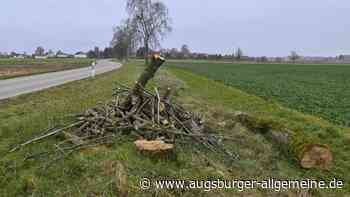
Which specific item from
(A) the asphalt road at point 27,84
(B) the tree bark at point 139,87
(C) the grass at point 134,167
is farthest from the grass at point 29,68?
(C) the grass at point 134,167

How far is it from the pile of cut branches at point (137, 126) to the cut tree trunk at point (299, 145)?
122 cm

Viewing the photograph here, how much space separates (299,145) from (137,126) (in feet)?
9.70

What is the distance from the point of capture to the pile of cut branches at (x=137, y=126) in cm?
529

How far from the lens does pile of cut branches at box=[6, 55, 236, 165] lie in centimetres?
529

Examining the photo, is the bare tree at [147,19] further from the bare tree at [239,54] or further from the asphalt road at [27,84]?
the bare tree at [239,54]

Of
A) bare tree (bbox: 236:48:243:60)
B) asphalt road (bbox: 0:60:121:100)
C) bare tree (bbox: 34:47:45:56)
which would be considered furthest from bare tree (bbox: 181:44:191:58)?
asphalt road (bbox: 0:60:121:100)

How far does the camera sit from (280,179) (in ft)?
15.9

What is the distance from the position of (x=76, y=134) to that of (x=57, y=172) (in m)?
1.46

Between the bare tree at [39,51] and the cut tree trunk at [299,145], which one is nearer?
the cut tree trunk at [299,145]

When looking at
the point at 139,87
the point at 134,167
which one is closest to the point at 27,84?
the point at 139,87

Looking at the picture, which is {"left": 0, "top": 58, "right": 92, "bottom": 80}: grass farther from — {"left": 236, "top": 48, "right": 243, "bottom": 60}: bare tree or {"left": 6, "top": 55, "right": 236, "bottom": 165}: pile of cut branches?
{"left": 236, "top": 48, "right": 243, "bottom": 60}: bare tree

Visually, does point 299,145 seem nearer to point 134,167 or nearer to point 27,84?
point 134,167

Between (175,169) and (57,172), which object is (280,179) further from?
(57,172)

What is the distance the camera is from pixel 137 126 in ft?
18.6
